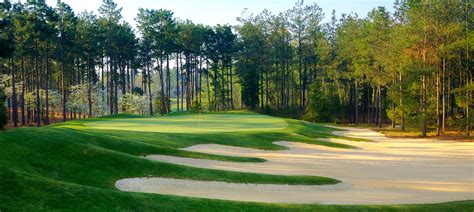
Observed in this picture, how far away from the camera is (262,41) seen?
88.0m

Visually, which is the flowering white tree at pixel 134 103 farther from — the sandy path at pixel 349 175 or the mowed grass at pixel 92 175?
the mowed grass at pixel 92 175

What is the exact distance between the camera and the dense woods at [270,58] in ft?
157

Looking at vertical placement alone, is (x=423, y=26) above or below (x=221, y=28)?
below

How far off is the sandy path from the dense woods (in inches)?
661

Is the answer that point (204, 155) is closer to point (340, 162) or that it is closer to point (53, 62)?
point (340, 162)

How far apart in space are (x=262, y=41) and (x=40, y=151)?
7414cm

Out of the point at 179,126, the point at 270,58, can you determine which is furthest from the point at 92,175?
the point at 270,58

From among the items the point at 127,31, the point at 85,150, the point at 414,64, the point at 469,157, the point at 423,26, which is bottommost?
the point at 469,157

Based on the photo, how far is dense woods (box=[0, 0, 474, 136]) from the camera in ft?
157

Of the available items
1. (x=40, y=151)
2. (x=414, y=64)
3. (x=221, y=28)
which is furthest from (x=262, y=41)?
(x=40, y=151)

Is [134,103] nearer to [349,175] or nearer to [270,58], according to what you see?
[270,58]

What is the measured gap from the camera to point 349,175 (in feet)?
69.0

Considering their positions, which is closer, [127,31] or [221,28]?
[127,31]

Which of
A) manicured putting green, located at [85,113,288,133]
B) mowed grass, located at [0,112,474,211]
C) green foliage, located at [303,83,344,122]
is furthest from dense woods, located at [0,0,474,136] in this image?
mowed grass, located at [0,112,474,211]
